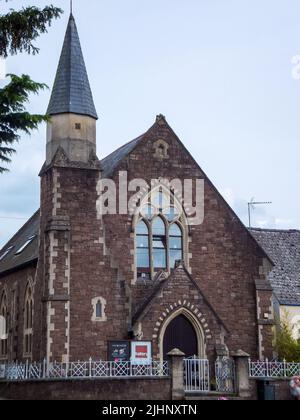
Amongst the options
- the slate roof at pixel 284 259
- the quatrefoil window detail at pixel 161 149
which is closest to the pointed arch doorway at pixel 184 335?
the quatrefoil window detail at pixel 161 149

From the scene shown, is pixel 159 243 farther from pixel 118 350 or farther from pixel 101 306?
pixel 118 350

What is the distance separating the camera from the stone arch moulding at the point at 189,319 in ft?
100

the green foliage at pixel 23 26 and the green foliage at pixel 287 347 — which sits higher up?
the green foliage at pixel 23 26

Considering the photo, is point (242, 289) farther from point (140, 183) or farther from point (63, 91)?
point (63, 91)

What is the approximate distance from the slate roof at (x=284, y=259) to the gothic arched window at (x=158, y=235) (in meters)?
9.02

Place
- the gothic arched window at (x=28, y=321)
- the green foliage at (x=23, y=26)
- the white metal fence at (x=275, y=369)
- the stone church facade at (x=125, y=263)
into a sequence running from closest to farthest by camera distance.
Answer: the green foliage at (x=23, y=26), the white metal fence at (x=275, y=369), the stone church facade at (x=125, y=263), the gothic arched window at (x=28, y=321)

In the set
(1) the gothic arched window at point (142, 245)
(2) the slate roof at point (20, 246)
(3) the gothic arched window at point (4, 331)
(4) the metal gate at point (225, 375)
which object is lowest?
(4) the metal gate at point (225, 375)

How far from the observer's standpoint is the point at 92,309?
31.0m

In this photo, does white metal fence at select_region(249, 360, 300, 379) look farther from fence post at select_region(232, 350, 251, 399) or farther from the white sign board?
the white sign board

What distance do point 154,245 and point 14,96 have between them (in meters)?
13.8

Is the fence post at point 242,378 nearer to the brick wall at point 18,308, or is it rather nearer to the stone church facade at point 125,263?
the stone church facade at point 125,263

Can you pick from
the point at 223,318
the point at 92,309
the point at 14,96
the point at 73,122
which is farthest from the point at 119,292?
the point at 14,96

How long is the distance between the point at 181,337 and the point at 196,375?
2507 mm
